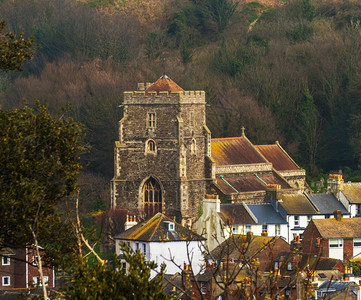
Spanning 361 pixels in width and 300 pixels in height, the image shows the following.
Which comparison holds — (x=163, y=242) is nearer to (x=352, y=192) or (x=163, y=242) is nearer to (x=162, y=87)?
(x=352, y=192)

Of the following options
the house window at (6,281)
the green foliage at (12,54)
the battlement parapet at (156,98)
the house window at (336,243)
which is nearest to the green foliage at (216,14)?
the battlement parapet at (156,98)

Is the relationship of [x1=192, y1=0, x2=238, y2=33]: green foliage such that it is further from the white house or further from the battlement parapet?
the white house

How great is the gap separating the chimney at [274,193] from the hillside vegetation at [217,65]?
33.3 ft

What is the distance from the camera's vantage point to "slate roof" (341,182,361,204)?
68.2 metres

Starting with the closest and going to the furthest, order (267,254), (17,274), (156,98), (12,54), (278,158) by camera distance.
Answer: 1. (12,54)
2. (267,254)
3. (17,274)
4. (156,98)
5. (278,158)

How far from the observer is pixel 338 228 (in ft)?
201

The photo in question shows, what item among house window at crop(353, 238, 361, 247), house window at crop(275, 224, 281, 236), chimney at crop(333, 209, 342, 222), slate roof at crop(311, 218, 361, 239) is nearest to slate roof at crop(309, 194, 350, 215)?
house window at crop(275, 224, 281, 236)

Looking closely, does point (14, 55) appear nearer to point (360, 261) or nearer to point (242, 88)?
point (360, 261)

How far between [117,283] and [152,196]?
156ft

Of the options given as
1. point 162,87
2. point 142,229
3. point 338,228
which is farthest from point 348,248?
point 162,87

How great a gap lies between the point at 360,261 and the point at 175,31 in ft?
183

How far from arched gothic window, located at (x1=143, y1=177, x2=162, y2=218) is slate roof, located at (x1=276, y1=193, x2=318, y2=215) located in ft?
21.9

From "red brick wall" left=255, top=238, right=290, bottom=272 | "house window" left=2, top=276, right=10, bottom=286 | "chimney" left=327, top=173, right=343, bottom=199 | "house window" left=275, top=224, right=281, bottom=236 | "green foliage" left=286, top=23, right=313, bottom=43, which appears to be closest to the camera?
"red brick wall" left=255, top=238, right=290, bottom=272

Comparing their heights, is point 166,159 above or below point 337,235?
above
